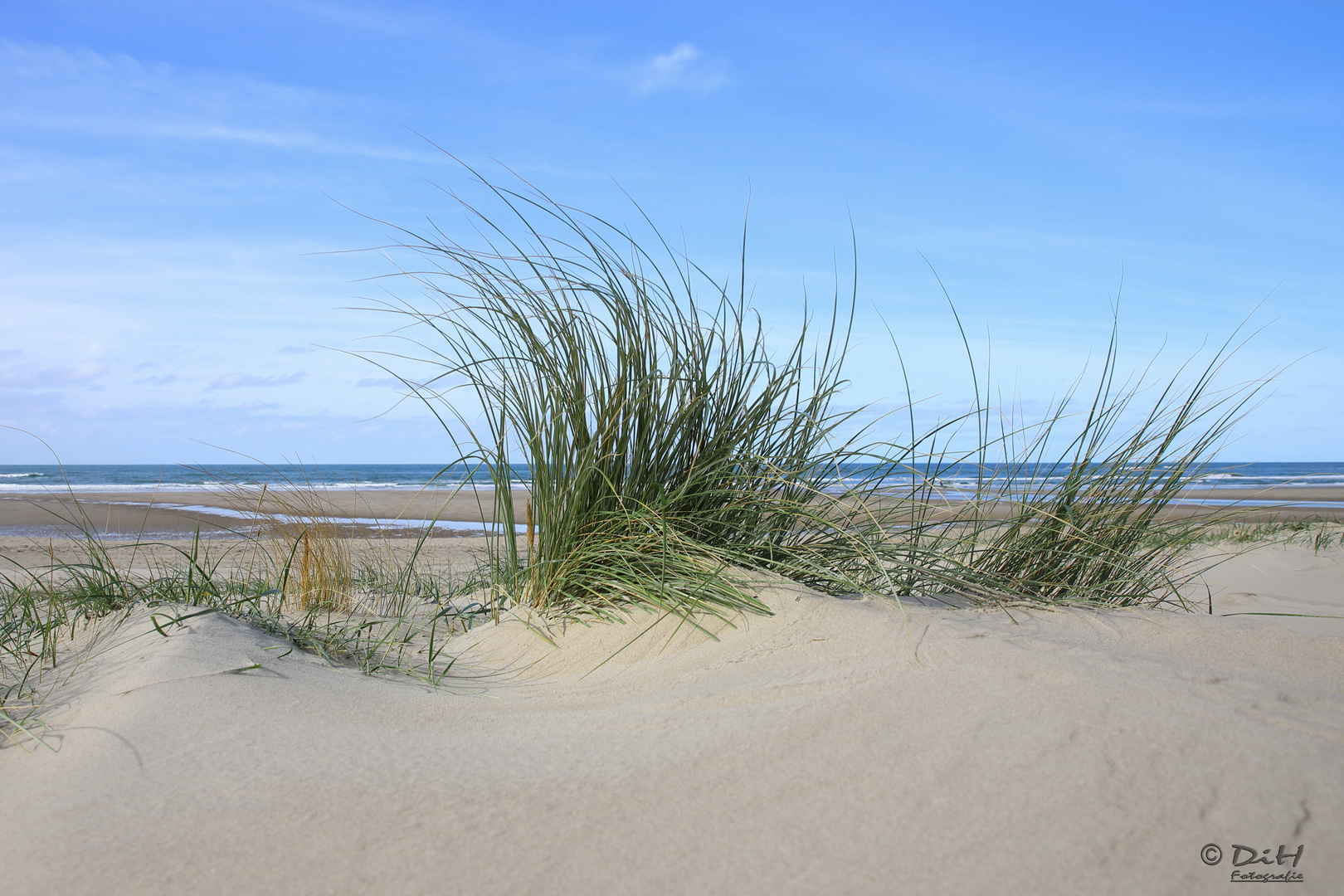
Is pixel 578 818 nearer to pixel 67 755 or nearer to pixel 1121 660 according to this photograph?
pixel 67 755

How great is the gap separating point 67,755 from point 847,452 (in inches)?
76.4

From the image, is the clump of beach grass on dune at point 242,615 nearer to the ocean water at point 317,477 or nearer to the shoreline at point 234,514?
the ocean water at point 317,477

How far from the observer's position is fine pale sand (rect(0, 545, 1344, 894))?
39.8 inches

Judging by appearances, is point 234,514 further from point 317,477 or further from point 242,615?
point 242,615

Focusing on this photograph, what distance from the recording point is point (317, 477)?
7344 mm

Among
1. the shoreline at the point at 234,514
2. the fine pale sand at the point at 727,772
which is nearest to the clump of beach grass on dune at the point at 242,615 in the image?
the fine pale sand at the point at 727,772

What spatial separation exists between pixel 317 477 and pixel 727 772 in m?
6.97

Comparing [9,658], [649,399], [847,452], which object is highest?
[649,399]

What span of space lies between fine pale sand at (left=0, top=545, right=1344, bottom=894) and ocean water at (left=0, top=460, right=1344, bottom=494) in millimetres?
775

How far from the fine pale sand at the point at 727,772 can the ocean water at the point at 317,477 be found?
775 mm

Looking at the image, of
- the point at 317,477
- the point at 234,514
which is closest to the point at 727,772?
the point at 317,477

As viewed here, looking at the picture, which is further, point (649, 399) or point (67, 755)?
point (649, 399)

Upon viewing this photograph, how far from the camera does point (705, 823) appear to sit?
111 centimetres

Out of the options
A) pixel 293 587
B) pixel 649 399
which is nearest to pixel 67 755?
pixel 649 399
